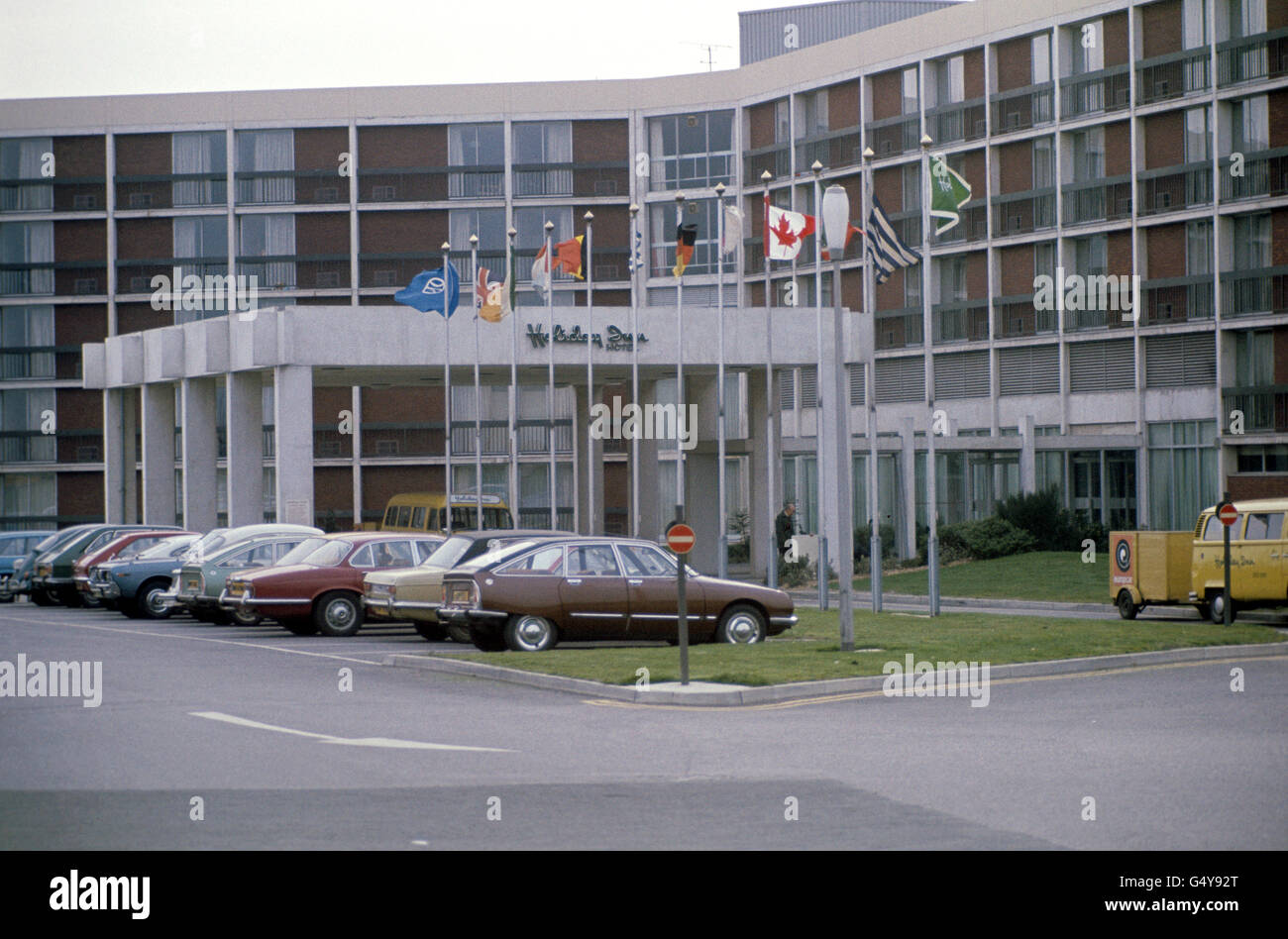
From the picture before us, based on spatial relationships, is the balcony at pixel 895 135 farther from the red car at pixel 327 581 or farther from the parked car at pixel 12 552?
the red car at pixel 327 581

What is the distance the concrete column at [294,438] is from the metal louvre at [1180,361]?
28.3 m

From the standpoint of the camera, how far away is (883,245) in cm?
3116

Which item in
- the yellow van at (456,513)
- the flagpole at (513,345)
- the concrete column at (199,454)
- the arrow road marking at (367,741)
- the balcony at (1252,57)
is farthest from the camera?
the balcony at (1252,57)

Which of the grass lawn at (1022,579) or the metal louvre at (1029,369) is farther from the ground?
Result: the metal louvre at (1029,369)

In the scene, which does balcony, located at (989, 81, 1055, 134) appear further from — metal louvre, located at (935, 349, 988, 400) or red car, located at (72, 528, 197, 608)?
red car, located at (72, 528, 197, 608)

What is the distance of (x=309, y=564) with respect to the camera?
27.4 metres

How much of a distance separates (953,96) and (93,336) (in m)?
35.1

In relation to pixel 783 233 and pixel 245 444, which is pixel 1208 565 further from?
pixel 245 444

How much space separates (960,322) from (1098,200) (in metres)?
6.91

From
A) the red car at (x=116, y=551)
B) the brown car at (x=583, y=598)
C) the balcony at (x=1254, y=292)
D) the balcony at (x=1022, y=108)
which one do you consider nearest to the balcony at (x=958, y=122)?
the balcony at (x=1022, y=108)

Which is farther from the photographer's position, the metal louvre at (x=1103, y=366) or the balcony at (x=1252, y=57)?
the metal louvre at (x=1103, y=366)

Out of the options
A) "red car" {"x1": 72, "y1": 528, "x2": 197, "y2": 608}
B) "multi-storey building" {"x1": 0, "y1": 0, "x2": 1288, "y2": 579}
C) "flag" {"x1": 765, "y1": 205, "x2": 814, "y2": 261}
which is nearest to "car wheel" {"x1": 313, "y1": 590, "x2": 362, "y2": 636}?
"red car" {"x1": 72, "y1": 528, "x2": 197, "y2": 608}

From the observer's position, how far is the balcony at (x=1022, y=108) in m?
60.0

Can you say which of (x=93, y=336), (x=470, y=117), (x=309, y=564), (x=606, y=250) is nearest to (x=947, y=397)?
(x=606, y=250)
